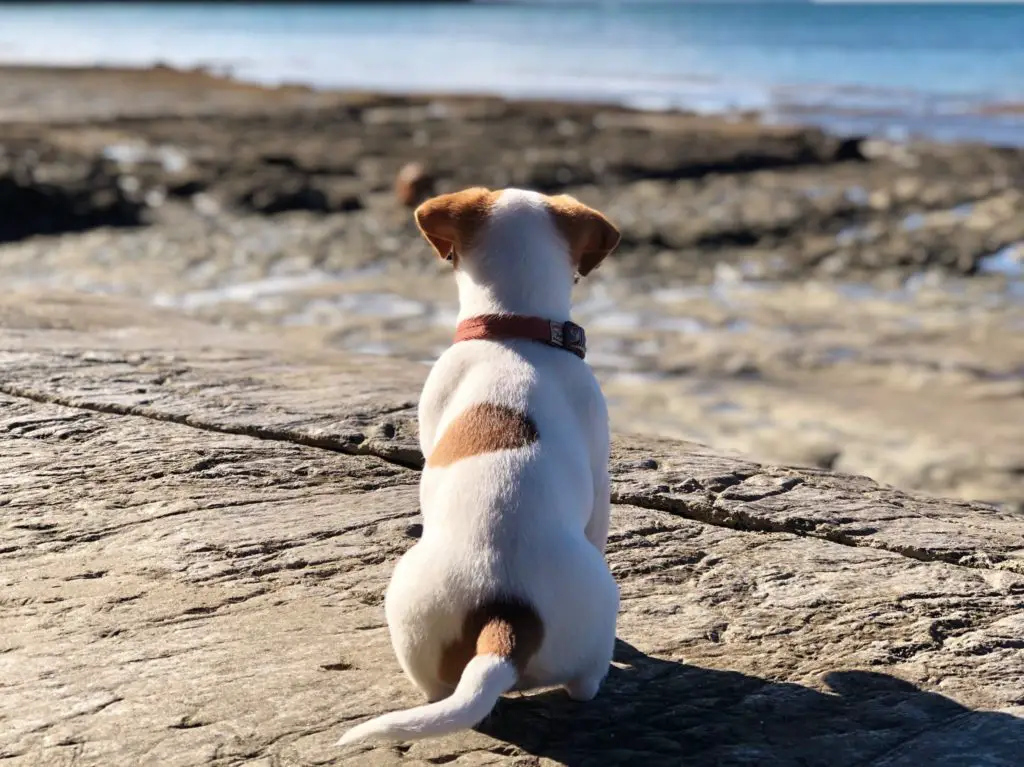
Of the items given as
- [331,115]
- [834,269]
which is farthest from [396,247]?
[331,115]

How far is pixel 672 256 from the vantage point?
10898mm

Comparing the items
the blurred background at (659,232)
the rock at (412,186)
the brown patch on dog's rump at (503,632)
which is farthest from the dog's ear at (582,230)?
the rock at (412,186)

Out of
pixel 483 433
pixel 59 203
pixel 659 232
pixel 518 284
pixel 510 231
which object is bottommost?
pixel 59 203

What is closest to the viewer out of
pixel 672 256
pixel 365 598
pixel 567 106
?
pixel 365 598

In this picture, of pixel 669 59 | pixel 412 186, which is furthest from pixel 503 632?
pixel 669 59

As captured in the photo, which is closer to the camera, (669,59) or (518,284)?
(518,284)

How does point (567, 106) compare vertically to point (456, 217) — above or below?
above

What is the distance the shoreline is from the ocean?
4.8 inches

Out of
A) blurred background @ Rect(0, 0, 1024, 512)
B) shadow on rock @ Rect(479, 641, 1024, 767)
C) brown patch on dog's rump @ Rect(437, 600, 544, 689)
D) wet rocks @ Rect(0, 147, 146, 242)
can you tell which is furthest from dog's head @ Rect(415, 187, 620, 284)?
wet rocks @ Rect(0, 147, 146, 242)

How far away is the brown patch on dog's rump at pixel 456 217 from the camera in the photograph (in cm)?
275

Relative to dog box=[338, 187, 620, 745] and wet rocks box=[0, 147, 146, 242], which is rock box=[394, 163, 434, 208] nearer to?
wet rocks box=[0, 147, 146, 242]

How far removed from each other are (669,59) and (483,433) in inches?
1636

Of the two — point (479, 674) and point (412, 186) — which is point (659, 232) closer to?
point (412, 186)

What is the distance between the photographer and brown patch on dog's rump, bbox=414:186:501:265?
2.75 metres
